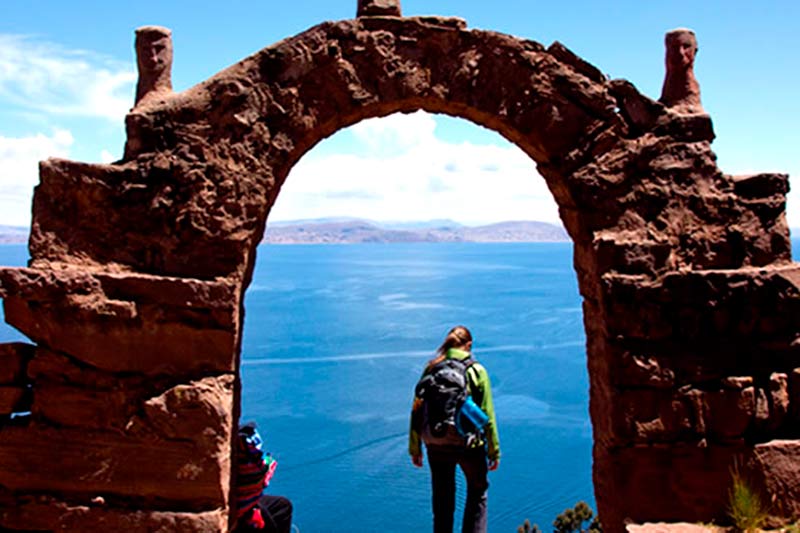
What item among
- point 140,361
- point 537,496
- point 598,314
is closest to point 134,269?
point 140,361

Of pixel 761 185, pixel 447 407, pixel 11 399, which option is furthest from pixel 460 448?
pixel 11 399

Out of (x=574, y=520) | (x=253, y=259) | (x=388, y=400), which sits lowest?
(x=574, y=520)

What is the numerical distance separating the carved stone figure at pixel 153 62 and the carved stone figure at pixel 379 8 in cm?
124

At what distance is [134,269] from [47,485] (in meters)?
1.39

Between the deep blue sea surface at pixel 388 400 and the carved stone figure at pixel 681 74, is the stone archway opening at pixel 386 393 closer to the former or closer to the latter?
the deep blue sea surface at pixel 388 400

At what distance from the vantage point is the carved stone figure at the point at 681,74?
16.3 ft

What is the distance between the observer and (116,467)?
4570 millimetres

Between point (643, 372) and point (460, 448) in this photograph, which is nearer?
point (460, 448)

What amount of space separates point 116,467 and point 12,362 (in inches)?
35.6

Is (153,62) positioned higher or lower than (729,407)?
higher

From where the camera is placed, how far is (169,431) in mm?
4543

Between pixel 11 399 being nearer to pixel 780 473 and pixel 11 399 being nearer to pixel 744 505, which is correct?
pixel 744 505

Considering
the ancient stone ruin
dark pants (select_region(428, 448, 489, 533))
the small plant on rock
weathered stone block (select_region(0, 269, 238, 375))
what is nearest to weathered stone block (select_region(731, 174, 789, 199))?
the ancient stone ruin

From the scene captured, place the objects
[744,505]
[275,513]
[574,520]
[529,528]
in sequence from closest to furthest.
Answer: [744,505], [275,513], [529,528], [574,520]
